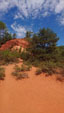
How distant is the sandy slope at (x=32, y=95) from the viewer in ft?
8.01

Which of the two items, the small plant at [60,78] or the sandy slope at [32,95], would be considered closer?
the sandy slope at [32,95]

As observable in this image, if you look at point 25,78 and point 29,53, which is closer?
point 25,78

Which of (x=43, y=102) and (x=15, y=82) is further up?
(x=15, y=82)

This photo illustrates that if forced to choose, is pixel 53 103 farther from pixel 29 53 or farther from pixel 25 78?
pixel 29 53

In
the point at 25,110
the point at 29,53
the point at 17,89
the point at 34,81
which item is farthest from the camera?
the point at 29,53

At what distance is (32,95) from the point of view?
2.98 meters

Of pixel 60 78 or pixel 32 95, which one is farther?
pixel 60 78

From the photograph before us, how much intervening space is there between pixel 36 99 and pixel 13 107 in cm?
86

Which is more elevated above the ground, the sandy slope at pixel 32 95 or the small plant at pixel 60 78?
the small plant at pixel 60 78

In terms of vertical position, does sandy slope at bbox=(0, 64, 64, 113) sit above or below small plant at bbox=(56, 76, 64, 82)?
below

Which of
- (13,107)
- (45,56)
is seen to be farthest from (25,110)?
(45,56)

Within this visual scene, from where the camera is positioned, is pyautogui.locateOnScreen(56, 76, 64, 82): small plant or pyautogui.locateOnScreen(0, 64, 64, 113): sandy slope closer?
pyautogui.locateOnScreen(0, 64, 64, 113): sandy slope

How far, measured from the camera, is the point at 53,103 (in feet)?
8.65

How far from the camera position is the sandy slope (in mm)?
2443
